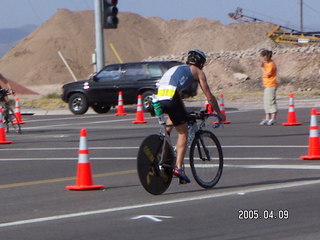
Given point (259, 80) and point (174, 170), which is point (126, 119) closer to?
point (174, 170)

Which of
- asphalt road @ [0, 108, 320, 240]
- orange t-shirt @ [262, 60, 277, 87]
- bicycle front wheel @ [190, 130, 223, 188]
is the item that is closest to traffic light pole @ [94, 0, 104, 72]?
orange t-shirt @ [262, 60, 277, 87]

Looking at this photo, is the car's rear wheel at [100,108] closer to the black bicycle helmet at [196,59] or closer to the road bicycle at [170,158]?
the road bicycle at [170,158]

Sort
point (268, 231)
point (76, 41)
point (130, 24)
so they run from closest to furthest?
point (268, 231) → point (76, 41) → point (130, 24)

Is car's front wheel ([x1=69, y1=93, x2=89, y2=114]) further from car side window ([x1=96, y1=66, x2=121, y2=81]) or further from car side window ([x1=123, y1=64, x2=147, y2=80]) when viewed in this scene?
car side window ([x1=123, y1=64, x2=147, y2=80])

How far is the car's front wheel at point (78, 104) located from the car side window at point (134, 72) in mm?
1697

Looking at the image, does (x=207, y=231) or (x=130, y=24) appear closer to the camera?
(x=207, y=231)

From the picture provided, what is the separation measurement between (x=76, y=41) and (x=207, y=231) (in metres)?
82.2

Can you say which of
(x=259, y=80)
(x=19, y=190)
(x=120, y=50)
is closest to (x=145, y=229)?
(x=19, y=190)

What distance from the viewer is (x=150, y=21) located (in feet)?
330

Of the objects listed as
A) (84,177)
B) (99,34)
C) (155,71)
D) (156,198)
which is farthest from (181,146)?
(99,34)

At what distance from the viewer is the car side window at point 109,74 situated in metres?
30.4

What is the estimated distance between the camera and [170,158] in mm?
11219
